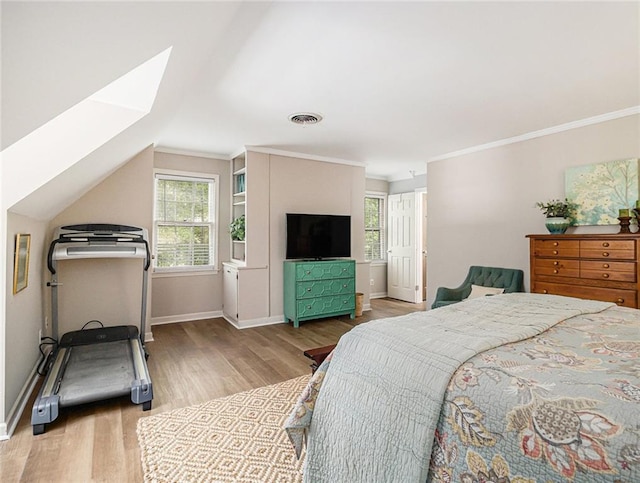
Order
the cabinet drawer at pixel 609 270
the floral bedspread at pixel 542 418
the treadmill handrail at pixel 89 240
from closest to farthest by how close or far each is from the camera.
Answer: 1. the floral bedspread at pixel 542 418
2. the cabinet drawer at pixel 609 270
3. the treadmill handrail at pixel 89 240

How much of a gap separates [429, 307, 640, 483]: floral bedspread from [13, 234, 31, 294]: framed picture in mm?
2772

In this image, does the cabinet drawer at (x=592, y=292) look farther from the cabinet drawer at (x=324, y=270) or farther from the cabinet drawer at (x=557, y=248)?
the cabinet drawer at (x=324, y=270)

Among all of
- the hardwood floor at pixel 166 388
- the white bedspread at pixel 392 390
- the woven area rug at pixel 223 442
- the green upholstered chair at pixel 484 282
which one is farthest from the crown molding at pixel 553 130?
the woven area rug at pixel 223 442

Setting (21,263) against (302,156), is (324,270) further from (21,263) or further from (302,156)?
(21,263)

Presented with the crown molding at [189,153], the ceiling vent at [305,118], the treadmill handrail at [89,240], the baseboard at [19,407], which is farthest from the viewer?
the crown molding at [189,153]

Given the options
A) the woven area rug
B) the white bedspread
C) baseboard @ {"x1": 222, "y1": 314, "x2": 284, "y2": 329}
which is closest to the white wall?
baseboard @ {"x1": 222, "y1": 314, "x2": 284, "y2": 329}

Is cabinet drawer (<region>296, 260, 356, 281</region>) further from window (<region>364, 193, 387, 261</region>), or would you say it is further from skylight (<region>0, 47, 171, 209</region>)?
skylight (<region>0, 47, 171, 209</region>)

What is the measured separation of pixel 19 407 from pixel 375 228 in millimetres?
6099

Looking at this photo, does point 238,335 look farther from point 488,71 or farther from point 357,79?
point 488,71

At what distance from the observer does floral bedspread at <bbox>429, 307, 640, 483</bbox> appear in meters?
0.78

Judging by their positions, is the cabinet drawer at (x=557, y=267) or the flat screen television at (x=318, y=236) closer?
the cabinet drawer at (x=557, y=267)

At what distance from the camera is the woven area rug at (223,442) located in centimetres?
181

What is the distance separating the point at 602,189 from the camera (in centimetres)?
340

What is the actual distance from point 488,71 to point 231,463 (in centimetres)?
315
